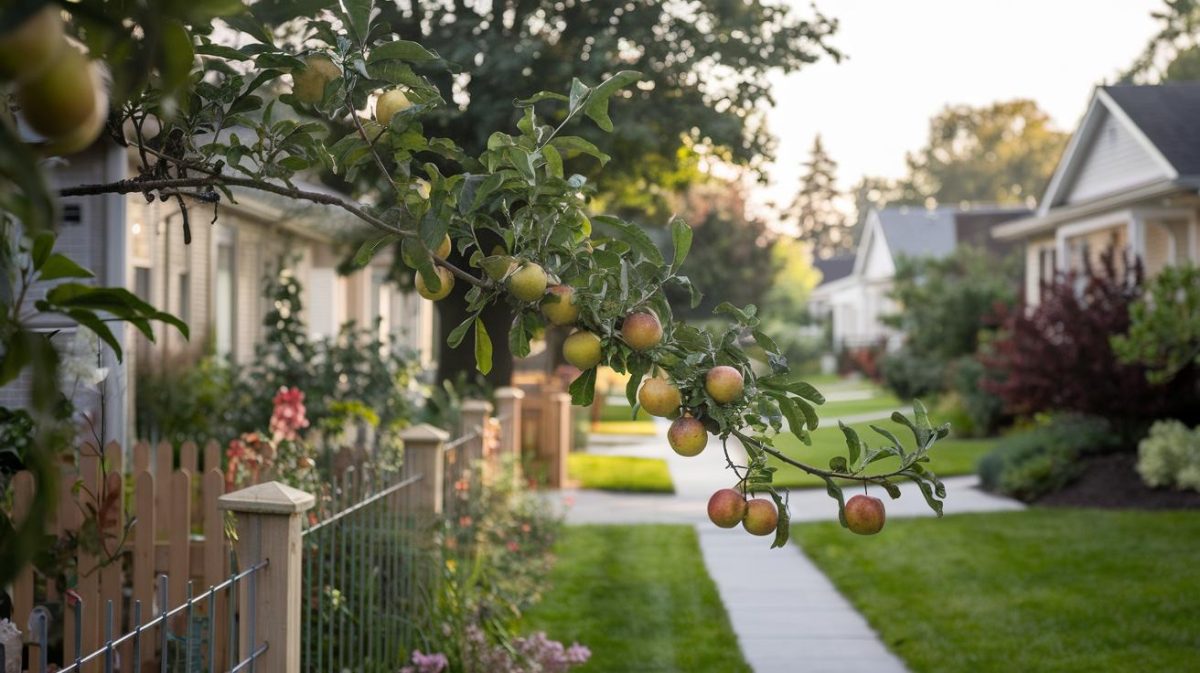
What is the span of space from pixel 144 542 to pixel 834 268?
222 feet

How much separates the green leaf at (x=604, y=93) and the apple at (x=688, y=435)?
1.98 ft

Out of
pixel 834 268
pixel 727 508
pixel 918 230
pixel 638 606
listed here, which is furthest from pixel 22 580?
pixel 834 268

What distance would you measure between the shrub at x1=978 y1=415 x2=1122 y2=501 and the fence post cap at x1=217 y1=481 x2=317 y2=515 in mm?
10565

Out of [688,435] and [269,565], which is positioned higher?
[688,435]

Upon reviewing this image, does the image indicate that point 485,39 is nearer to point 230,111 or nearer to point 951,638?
point 951,638

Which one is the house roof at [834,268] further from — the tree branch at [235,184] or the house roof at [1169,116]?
the tree branch at [235,184]

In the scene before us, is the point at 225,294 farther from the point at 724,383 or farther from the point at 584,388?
the point at 724,383

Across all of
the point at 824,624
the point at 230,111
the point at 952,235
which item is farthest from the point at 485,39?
the point at 952,235

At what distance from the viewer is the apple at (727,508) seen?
8.54ft

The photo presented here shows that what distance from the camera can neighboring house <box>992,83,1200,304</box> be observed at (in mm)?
17250

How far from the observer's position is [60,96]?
1.11 metres

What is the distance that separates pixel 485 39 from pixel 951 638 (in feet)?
21.6

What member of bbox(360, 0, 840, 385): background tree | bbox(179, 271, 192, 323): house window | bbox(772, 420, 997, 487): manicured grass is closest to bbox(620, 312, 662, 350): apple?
bbox(360, 0, 840, 385): background tree

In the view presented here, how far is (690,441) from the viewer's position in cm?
249
